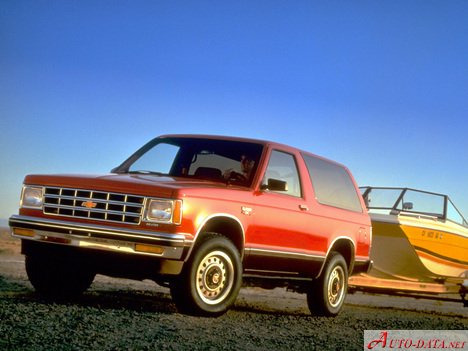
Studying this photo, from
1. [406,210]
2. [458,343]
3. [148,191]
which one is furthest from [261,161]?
[406,210]

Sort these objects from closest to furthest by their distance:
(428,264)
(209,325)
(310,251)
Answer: (209,325) < (310,251) < (428,264)

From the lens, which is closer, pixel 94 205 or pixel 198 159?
pixel 94 205

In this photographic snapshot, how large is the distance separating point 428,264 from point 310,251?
4812 millimetres

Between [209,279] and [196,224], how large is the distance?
2.13ft

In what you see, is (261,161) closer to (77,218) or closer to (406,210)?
(77,218)

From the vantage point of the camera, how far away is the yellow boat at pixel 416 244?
13.0 m

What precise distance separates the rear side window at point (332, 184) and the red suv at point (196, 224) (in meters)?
0.03

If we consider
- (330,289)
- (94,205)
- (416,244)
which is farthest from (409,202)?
(94,205)

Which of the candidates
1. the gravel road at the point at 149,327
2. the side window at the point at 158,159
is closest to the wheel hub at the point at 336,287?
the gravel road at the point at 149,327

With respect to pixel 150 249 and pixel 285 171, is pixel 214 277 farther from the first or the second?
pixel 285 171

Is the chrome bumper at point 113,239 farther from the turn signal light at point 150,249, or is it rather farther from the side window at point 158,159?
the side window at point 158,159

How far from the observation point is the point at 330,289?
32.8 feet

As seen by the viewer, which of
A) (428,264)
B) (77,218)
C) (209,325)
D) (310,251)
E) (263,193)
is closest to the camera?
(209,325)

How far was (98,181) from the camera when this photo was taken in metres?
7.68
